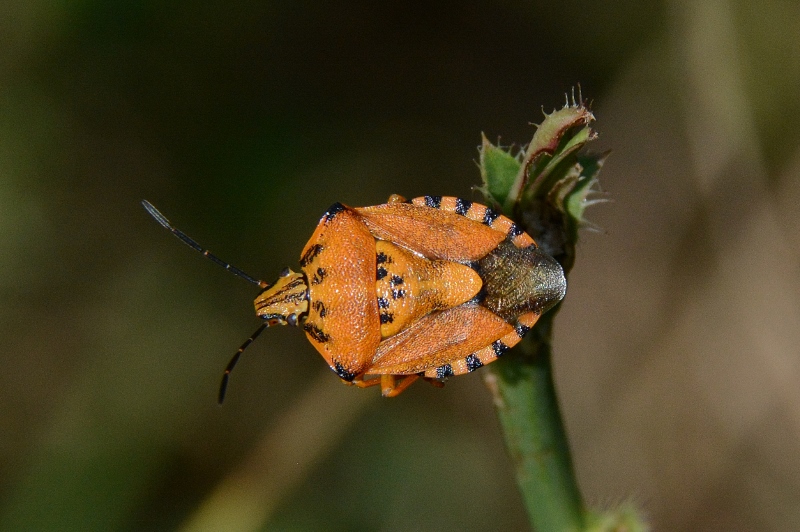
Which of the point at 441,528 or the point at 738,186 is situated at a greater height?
the point at 738,186

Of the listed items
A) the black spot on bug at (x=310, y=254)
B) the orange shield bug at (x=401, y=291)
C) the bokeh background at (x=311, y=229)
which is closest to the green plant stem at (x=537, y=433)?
the orange shield bug at (x=401, y=291)

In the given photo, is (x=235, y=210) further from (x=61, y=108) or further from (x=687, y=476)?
(x=687, y=476)

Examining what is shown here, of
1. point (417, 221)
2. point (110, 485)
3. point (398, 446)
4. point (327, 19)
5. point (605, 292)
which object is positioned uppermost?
point (327, 19)

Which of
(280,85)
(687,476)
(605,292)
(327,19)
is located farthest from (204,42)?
(687,476)

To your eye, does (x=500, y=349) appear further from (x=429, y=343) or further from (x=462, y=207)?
(x=462, y=207)

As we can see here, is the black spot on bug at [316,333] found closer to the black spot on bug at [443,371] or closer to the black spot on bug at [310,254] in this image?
the black spot on bug at [310,254]

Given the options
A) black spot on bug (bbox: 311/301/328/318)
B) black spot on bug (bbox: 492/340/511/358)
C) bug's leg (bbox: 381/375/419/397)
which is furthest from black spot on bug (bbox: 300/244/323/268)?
black spot on bug (bbox: 492/340/511/358)

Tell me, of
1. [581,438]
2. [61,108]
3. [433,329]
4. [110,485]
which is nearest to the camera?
[433,329]

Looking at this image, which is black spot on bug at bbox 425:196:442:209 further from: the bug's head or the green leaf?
the green leaf
